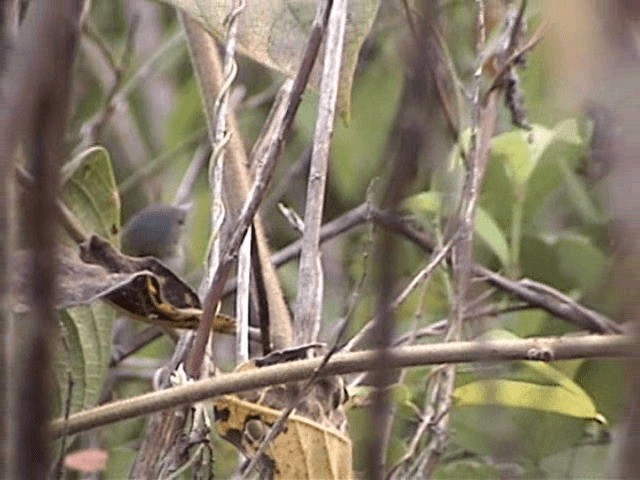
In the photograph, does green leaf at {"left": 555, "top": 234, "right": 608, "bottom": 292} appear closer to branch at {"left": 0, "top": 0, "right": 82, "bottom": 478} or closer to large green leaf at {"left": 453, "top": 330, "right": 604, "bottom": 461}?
large green leaf at {"left": 453, "top": 330, "right": 604, "bottom": 461}

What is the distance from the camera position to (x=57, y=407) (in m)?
0.77

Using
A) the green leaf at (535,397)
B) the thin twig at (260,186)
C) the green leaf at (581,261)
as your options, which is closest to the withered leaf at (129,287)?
the thin twig at (260,186)

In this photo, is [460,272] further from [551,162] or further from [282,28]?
[551,162]

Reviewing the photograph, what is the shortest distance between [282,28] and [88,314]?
0.81ft

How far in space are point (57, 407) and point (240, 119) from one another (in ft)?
3.35

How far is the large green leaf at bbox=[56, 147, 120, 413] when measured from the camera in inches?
32.8

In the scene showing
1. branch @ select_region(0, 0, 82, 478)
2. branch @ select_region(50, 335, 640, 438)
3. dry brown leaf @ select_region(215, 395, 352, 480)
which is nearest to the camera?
branch @ select_region(0, 0, 82, 478)

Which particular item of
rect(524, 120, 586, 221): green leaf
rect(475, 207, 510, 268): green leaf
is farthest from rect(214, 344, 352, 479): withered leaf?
rect(524, 120, 586, 221): green leaf

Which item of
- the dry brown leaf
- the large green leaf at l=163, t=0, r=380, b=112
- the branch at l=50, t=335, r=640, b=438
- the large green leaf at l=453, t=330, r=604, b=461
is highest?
the large green leaf at l=163, t=0, r=380, b=112

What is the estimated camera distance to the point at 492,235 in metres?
1.08

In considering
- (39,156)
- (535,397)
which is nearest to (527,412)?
(535,397)

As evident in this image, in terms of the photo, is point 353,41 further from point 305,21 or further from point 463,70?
point 463,70

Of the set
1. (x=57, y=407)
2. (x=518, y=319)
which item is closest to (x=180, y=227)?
(x=518, y=319)

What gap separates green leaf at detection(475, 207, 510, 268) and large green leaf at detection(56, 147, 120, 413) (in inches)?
11.5
